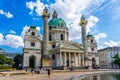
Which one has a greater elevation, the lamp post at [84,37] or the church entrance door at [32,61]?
the lamp post at [84,37]

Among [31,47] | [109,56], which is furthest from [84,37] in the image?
[109,56]

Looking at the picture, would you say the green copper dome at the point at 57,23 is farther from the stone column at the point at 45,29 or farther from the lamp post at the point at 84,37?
the stone column at the point at 45,29

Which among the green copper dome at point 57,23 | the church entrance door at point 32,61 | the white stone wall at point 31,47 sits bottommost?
the church entrance door at point 32,61

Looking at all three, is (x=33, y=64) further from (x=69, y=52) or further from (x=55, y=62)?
(x=69, y=52)

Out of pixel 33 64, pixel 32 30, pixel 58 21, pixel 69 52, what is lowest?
pixel 33 64

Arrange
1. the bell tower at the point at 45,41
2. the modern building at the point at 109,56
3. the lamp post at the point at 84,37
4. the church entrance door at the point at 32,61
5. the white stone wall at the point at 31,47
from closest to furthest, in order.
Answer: the bell tower at the point at 45,41 → the white stone wall at the point at 31,47 → the church entrance door at the point at 32,61 → the lamp post at the point at 84,37 → the modern building at the point at 109,56

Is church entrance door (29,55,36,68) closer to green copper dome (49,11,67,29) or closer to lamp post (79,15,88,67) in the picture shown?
green copper dome (49,11,67,29)

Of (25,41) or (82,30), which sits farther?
(82,30)

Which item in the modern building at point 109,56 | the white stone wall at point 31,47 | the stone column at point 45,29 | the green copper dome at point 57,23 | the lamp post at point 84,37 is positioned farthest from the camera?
the modern building at point 109,56

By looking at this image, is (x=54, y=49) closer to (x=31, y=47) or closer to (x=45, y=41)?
(x=31, y=47)

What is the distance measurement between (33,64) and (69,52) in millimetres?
13303

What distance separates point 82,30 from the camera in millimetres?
66000

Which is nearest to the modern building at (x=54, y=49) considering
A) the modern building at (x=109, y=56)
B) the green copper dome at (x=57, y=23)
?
the green copper dome at (x=57, y=23)

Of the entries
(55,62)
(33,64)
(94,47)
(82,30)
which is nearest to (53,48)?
(55,62)
